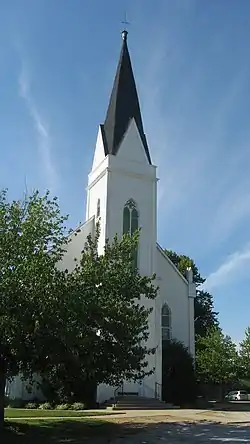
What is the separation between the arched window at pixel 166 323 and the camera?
34781 mm

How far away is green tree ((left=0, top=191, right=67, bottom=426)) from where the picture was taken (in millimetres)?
14305

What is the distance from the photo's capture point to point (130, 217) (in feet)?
111

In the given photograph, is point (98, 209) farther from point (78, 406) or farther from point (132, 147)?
point (78, 406)

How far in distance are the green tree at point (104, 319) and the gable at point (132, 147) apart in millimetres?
17678

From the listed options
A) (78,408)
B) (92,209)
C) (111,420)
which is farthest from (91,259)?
(92,209)

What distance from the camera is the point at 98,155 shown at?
3622 centimetres

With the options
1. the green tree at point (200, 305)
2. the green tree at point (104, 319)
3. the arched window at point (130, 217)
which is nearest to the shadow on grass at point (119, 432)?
the green tree at point (104, 319)

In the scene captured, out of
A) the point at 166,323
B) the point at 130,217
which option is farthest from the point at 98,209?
the point at 166,323

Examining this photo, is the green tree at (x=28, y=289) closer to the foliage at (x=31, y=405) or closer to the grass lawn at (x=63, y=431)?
the grass lawn at (x=63, y=431)

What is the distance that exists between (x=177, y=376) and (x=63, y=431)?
16841 mm

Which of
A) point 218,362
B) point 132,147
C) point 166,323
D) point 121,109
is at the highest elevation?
point 121,109

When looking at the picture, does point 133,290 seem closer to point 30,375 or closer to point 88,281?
point 88,281

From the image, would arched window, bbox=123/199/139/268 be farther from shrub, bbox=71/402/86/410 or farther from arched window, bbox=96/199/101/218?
shrub, bbox=71/402/86/410

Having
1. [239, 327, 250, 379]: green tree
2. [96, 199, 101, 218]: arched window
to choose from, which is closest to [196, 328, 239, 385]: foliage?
[239, 327, 250, 379]: green tree
